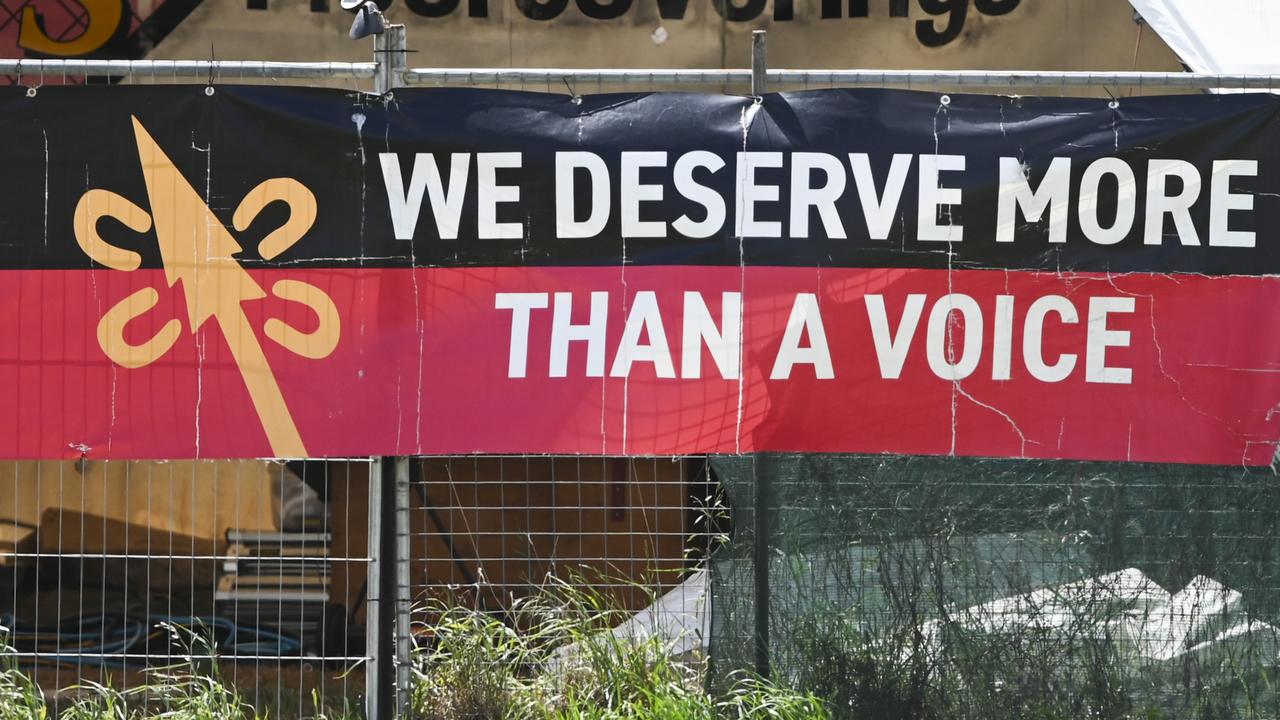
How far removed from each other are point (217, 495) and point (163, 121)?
2.57 meters

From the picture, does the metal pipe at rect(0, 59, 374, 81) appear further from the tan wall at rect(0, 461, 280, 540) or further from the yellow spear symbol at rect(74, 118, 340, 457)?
the tan wall at rect(0, 461, 280, 540)

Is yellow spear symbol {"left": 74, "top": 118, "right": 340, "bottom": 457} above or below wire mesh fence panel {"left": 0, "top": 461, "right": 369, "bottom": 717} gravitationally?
above

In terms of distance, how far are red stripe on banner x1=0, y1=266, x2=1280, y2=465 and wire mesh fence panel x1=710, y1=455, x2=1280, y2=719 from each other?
20cm

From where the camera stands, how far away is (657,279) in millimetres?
5074

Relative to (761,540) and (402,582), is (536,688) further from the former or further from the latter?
(761,540)

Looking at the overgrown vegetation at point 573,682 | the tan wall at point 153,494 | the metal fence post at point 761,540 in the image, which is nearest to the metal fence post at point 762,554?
the metal fence post at point 761,540

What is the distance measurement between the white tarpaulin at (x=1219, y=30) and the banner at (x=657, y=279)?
0.71 m

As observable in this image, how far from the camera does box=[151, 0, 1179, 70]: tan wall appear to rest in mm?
6965

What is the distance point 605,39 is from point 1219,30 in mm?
2915

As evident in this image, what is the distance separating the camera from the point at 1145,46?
684 cm

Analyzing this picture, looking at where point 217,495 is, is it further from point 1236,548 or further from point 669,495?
point 1236,548

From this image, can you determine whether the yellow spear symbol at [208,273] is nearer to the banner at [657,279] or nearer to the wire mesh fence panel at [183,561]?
the banner at [657,279]

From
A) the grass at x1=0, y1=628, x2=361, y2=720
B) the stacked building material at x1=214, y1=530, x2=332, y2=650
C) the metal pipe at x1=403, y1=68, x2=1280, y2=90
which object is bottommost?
the grass at x1=0, y1=628, x2=361, y2=720

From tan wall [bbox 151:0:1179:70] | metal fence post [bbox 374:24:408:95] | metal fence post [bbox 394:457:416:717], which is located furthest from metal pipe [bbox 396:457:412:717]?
tan wall [bbox 151:0:1179:70]
